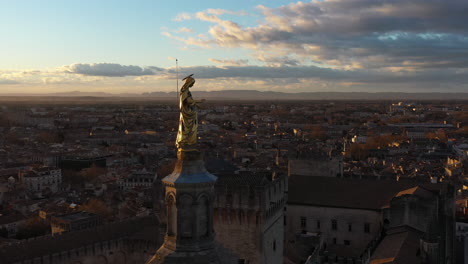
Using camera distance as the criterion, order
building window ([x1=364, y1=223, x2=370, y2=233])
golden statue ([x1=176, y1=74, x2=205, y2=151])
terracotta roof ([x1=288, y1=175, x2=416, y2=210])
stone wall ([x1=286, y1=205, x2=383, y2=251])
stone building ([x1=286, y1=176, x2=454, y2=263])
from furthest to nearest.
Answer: terracotta roof ([x1=288, y1=175, x2=416, y2=210]), building window ([x1=364, y1=223, x2=370, y2=233]), stone wall ([x1=286, y1=205, x2=383, y2=251]), stone building ([x1=286, y1=176, x2=454, y2=263]), golden statue ([x1=176, y1=74, x2=205, y2=151])

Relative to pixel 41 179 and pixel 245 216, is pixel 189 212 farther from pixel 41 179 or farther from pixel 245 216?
pixel 41 179

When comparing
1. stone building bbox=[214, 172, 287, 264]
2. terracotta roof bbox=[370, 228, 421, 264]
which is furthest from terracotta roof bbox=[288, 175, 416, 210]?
stone building bbox=[214, 172, 287, 264]

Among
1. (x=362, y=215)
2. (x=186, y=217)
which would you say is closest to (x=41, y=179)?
(x=362, y=215)

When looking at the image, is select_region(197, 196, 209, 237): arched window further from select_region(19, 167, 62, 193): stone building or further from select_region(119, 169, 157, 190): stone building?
select_region(19, 167, 62, 193): stone building

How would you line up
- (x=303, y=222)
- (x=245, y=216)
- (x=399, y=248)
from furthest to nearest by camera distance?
(x=303, y=222) < (x=399, y=248) < (x=245, y=216)

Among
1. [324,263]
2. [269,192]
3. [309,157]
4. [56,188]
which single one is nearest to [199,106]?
[269,192]

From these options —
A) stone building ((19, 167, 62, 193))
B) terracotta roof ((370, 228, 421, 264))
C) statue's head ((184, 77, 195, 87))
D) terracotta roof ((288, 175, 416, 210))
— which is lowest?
stone building ((19, 167, 62, 193))

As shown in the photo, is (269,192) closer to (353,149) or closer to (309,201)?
(309,201)
